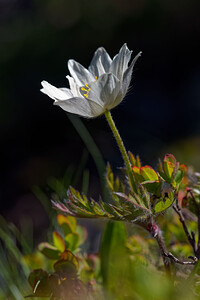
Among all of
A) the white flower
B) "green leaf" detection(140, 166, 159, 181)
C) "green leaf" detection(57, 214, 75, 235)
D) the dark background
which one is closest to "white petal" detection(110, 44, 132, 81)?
the white flower

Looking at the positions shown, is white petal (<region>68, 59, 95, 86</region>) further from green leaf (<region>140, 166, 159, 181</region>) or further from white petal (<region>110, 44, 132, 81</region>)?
green leaf (<region>140, 166, 159, 181</region>)

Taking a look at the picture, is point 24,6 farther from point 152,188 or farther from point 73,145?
point 152,188

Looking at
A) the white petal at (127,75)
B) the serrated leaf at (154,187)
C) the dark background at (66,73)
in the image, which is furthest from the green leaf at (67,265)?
the dark background at (66,73)

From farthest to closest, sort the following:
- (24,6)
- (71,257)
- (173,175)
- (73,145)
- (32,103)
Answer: (24,6), (32,103), (73,145), (71,257), (173,175)

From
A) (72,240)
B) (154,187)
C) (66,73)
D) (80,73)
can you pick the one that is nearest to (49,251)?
(72,240)

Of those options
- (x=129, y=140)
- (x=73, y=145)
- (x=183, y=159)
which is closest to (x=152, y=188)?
(x=183, y=159)

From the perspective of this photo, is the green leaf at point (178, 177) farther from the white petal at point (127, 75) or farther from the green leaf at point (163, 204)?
the white petal at point (127, 75)
